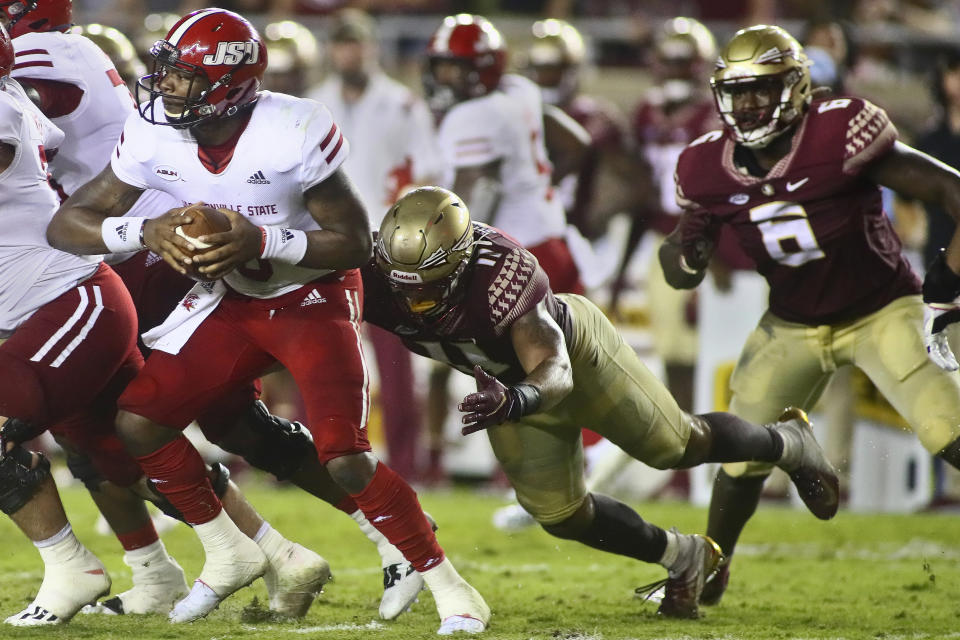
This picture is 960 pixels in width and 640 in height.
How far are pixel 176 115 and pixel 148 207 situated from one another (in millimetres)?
623

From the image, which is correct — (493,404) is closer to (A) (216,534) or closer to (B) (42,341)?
(A) (216,534)

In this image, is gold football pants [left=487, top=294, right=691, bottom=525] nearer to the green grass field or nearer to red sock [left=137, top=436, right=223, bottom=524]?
the green grass field

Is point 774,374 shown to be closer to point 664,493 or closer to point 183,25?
point 183,25

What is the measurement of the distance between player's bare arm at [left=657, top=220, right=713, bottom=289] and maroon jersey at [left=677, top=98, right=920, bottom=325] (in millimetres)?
33

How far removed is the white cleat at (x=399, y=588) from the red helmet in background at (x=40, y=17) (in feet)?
6.81

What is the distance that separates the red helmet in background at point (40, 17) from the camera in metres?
4.62

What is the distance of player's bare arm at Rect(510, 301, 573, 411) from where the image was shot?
3.88 metres

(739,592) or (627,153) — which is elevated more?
(627,153)

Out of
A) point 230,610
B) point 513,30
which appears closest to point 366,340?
point 513,30

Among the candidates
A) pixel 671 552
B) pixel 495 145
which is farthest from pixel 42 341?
pixel 495 145

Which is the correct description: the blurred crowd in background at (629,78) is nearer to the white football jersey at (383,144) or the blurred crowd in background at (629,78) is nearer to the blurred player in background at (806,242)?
the white football jersey at (383,144)

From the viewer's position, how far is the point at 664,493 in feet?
26.2

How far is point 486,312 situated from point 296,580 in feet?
3.46

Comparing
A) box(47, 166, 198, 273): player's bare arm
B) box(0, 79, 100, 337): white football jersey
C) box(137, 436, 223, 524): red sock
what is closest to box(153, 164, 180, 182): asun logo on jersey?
box(47, 166, 198, 273): player's bare arm
